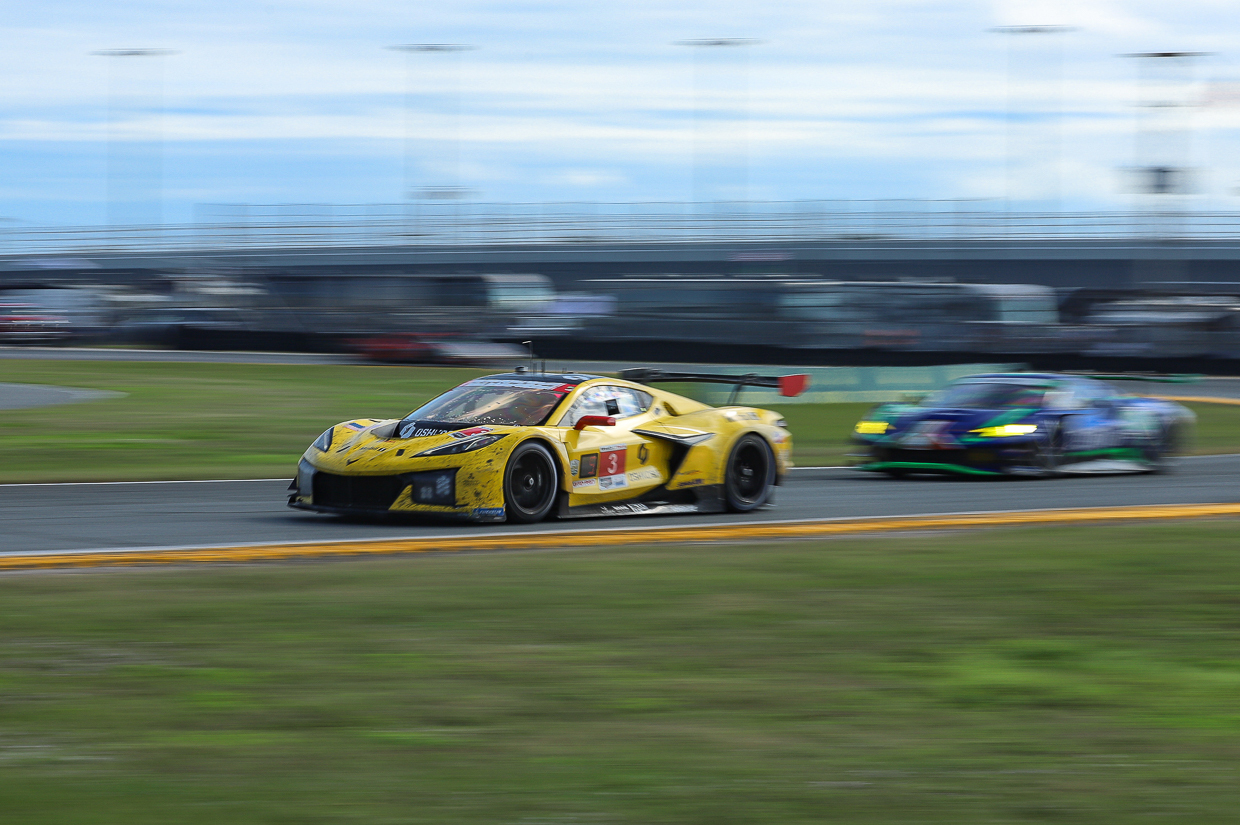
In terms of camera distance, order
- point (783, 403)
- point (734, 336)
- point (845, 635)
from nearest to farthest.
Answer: point (845, 635), point (783, 403), point (734, 336)

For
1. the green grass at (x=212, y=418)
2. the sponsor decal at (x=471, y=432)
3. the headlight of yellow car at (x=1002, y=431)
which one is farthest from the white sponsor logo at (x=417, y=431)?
the headlight of yellow car at (x=1002, y=431)

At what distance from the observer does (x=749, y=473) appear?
12.4m

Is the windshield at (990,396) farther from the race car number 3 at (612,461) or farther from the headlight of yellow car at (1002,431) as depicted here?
the race car number 3 at (612,461)

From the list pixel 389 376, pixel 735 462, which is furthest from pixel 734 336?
pixel 735 462

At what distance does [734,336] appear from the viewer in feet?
112

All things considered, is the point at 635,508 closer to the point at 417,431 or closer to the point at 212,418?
the point at 417,431

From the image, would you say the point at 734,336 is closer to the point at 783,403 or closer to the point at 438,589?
the point at 783,403

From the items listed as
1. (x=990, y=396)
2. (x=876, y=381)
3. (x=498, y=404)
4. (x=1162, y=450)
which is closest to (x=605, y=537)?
(x=498, y=404)

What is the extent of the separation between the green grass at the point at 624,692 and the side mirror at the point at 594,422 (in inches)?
93.2

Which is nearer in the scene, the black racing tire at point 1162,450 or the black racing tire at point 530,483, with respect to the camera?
the black racing tire at point 530,483

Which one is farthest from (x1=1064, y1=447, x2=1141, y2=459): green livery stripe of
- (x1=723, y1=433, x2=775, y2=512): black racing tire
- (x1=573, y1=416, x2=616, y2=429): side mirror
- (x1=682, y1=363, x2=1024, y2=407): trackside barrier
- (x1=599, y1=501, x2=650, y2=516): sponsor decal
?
(x1=682, y1=363, x2=1024, y2=407): trackside barrier

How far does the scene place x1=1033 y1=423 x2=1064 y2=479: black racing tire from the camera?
15094 millimetres

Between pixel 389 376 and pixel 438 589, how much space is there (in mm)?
23929

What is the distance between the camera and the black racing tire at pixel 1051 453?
49.5 ft
